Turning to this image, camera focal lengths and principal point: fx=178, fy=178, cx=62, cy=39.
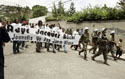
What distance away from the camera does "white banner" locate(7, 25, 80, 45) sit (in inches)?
390

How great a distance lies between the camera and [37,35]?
10.7 m

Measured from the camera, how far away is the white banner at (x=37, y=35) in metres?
9.91

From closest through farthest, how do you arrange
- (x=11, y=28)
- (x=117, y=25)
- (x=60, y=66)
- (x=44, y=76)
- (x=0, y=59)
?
(x=0, y=59)
(x=44, y=76)
(x=60, y=66)
(x=11, y=28)
(x=117, y=25)

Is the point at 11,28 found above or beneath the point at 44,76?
above

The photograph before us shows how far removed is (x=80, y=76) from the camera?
632cm

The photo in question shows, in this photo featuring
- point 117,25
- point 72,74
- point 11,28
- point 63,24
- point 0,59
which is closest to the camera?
point 0,59

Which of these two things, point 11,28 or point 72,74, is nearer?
point 72,74

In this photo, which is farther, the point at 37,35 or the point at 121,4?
the point at 121,4

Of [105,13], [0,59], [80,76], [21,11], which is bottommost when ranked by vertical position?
[80,76]

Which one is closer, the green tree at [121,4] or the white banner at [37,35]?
the white banner at [37,35]

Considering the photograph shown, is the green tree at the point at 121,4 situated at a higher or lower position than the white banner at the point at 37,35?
higher

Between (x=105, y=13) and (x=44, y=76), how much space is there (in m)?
11.9

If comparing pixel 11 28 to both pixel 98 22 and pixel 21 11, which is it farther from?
pixel 21 11

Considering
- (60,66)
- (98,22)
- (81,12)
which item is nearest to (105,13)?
(98,22)
